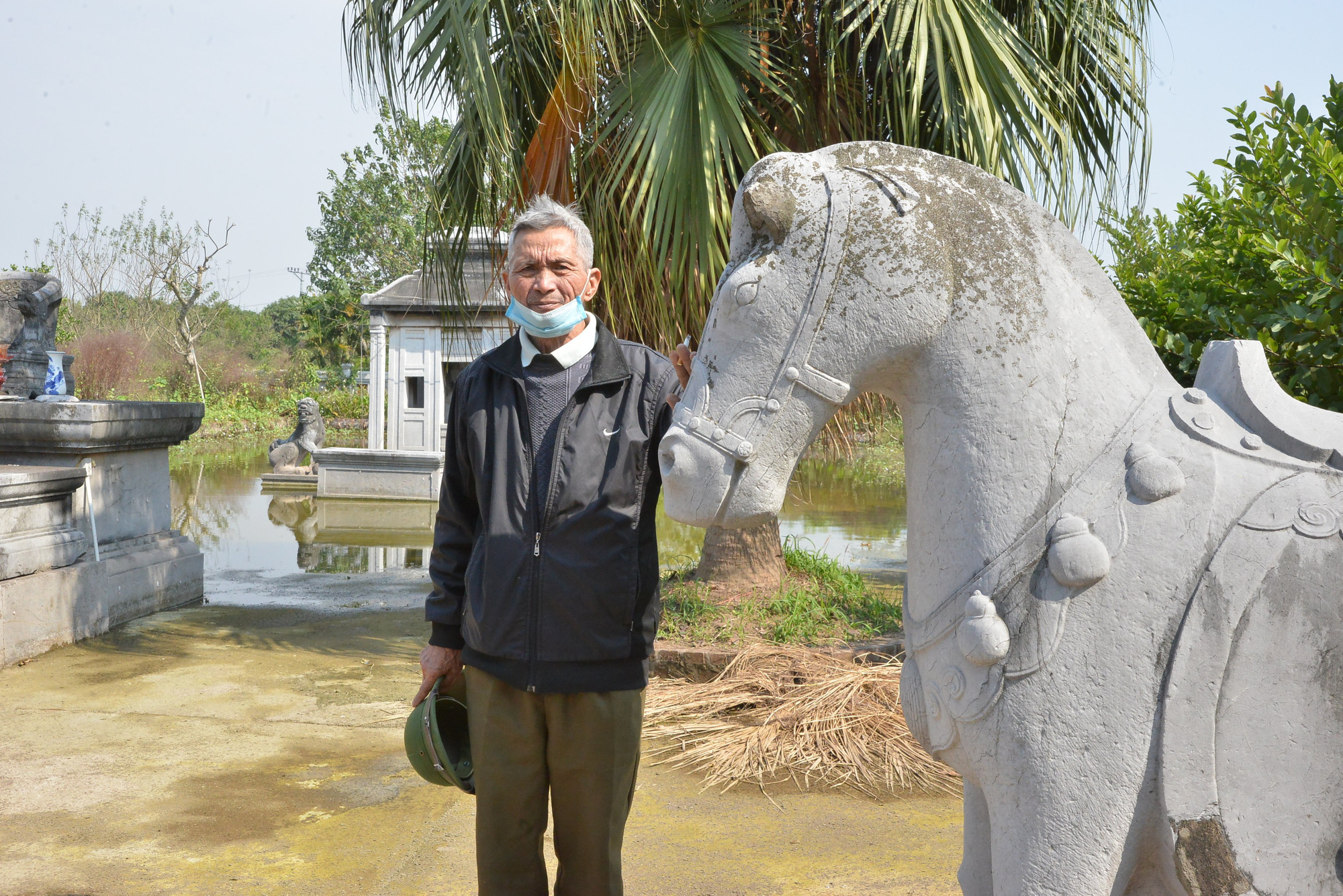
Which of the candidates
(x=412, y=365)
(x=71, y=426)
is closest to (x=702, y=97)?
(x=71, y=426)

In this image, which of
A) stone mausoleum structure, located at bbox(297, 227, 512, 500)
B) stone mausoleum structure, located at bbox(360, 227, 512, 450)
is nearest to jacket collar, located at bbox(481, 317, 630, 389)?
stone mausoleum structure, located at bbox(297, 227, 512, 500)

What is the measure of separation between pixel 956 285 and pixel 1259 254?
2453mm

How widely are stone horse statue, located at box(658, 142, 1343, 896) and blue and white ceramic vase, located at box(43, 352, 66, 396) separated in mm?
5340

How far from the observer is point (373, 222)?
2286cm

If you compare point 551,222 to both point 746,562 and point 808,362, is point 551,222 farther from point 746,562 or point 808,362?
point 746,562

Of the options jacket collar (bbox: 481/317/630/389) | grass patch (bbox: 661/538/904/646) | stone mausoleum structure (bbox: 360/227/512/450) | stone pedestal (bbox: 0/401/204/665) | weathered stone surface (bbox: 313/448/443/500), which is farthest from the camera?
stone mausoleum structure (bbox: 360/227/512/450)

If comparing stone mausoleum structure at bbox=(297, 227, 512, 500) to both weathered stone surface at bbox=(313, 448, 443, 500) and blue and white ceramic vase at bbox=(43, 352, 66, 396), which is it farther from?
blue and white ceramic vase at bbox=(43, 352, 66, 396)

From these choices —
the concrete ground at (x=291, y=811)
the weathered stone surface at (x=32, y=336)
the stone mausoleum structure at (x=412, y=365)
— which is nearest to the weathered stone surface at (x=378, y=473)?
the stone mausoleum structure at (x=412, y=365)

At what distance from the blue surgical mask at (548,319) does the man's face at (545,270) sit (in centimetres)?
1

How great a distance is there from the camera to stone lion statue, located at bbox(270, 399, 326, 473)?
531 inches

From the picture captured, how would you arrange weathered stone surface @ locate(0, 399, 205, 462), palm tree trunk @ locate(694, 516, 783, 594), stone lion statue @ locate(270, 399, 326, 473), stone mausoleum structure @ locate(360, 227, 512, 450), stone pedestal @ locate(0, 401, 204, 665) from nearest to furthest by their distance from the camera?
1. stone pedestal @ locate(0, 401, 204, 665)
2. palm tree trunk @ locate(694, 516, 783, 594)
3. weathered stone surface @ locate(0, 399, 205, 462)
4. stone mausoleum structure @ locate(360, 227, 512, 450)
5. stone lion statue @ locate(270, 399, 326, 473)

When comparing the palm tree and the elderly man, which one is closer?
the elderly man

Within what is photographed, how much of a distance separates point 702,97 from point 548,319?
7.62ft

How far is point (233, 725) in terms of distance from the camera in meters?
3.82
